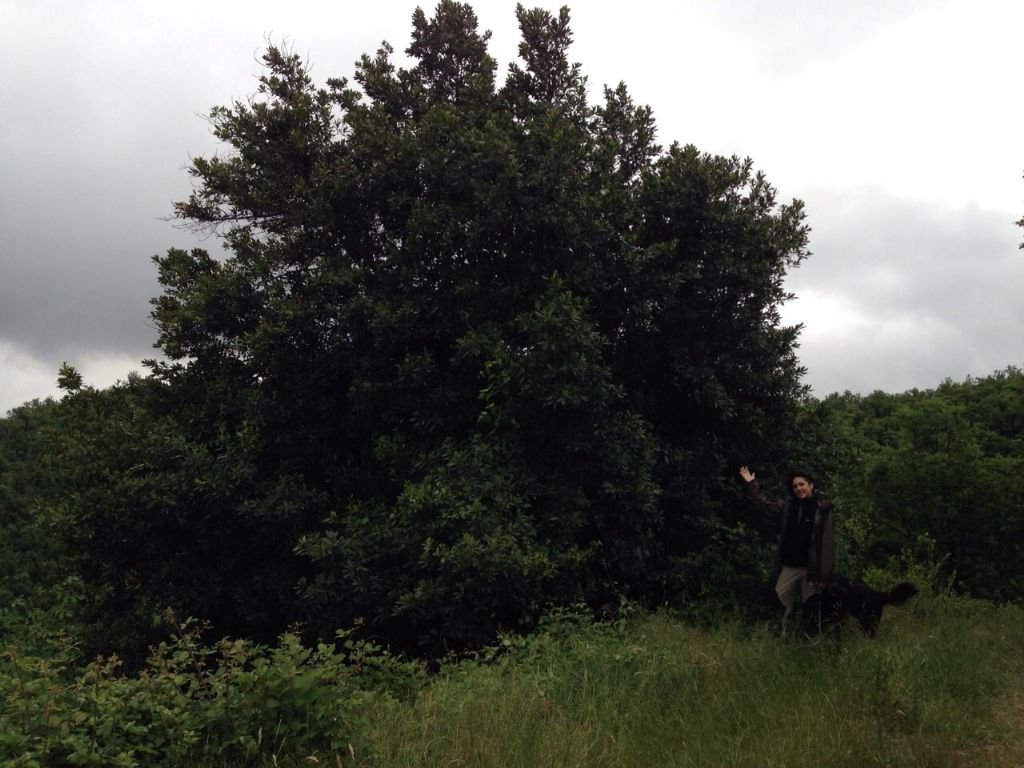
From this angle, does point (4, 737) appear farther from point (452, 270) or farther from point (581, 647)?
point (452, 270)

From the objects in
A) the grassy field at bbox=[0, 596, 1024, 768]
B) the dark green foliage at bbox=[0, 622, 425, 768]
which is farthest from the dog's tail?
the dark green foliage at bbox=[0, 622, 425, 768]

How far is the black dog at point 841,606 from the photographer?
746 cm

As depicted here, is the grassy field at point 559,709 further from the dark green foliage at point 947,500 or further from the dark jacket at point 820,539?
the dark green foliage at point 947,500

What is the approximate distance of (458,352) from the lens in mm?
10797

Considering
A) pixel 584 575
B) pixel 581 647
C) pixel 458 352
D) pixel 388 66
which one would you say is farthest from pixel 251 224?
pixel 581 647

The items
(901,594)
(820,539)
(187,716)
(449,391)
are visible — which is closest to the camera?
(187,716)

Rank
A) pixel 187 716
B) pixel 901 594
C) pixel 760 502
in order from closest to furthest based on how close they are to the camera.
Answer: pixel 187 716 < pixel 901 594 < pixel 760 502

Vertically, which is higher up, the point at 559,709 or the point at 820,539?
the point at 820,539

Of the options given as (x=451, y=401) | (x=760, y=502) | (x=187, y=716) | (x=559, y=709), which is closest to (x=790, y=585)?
(x=760, y=502)

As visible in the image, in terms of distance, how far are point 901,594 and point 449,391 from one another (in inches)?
248

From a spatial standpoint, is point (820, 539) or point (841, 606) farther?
point (820, 539)

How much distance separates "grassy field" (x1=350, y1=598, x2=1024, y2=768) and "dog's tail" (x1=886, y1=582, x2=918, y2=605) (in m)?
0.43

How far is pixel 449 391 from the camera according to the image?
1115cm

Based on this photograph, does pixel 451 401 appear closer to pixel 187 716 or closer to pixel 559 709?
pixel 559 709
